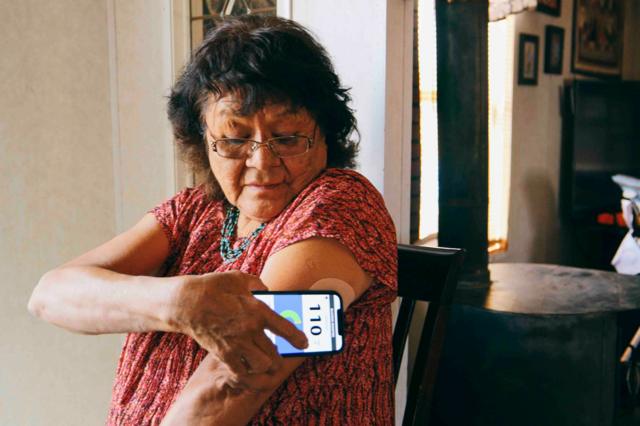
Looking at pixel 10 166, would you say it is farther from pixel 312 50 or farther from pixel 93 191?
pixel 312 50

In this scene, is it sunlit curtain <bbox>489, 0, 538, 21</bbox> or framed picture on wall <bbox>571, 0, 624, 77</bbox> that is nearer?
sunlit curtain <bbox>489, 0, 538, 21</bbox>

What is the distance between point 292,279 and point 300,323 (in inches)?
3.5

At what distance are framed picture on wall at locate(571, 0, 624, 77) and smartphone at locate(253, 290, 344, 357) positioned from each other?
3500mm

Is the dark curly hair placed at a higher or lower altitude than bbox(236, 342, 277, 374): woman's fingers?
higher

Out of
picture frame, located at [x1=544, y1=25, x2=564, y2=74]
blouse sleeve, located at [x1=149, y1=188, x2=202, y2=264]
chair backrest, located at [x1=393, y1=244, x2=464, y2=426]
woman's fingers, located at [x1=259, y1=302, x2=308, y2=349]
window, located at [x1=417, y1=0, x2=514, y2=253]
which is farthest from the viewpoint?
picture frame, located at [x1=544, y1=25, x2=564, y2=74]

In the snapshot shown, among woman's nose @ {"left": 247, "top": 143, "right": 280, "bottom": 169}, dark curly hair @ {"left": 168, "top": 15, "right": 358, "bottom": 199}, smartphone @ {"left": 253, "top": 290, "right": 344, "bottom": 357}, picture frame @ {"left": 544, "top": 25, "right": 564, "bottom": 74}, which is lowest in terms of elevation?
smartphone @ {"left": 253, "top": 290, "right": 344, "bottom": 357}

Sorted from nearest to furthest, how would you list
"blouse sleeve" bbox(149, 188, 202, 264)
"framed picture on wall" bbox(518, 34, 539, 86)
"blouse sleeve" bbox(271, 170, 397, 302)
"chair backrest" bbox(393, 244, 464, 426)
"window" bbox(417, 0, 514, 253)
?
"blouse sleeve" bbox(271, 170, 397, 302)
"chair backrest" bbox(393, 244, 464, 426)
"blouse sleeve" bbox(149, 188, 202, 264)
"window" bbox(417, 0, 514, 253)
"framed picture on wall" bbox(518, 34, 539, 86)

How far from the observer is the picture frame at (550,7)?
3279 millimetres

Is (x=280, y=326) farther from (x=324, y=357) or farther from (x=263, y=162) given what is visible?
(x=263, y=162)

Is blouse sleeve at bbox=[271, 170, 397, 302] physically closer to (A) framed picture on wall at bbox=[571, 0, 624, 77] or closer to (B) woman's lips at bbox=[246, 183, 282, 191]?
(B) woman's lips at bbox=[246, 183, 282, 191]

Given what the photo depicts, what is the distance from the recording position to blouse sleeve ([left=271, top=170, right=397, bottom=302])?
863 mm

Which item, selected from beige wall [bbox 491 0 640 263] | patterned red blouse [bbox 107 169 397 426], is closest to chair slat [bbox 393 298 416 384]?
patterned red blouse [bbox 107 169 397 426]

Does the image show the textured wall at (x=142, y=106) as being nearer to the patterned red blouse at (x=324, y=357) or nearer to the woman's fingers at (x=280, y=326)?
the patterned red blouse at (x=324, y=357)

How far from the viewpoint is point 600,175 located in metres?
3.97
